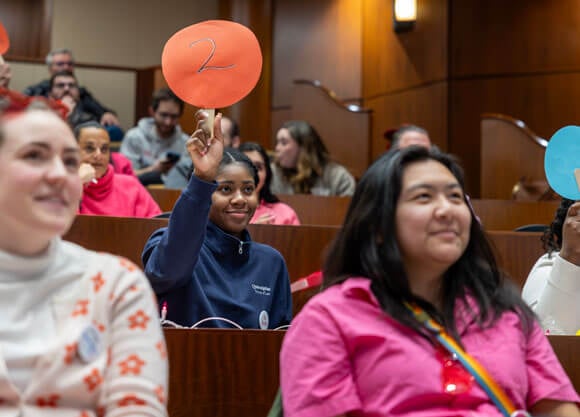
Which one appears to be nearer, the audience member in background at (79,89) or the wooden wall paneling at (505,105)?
the audience member in background at (79,89)

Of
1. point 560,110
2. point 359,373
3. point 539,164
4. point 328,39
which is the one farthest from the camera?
point 328,39

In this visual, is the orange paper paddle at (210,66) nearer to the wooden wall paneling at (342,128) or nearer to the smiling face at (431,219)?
the smiling face at (431,219)

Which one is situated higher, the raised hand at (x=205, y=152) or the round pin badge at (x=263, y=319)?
the raised hand at (x=205, y=152)

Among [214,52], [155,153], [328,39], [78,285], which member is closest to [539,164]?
[155,153]

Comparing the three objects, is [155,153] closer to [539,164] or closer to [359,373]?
[539,164]

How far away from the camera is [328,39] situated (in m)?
7.82

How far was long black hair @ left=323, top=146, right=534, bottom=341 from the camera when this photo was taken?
1.43 meters

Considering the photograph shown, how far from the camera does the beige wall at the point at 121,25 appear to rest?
8336 mm

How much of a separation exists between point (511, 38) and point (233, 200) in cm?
489

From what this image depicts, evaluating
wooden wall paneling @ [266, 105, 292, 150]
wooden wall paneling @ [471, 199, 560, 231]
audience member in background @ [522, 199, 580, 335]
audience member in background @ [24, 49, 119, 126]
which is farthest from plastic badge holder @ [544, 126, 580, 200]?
wooden wall paneling @ [266, 105, 292, 150]

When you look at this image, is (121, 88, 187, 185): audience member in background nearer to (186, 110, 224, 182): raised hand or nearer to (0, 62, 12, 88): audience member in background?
(0, 62, 12, 88): audience member in background

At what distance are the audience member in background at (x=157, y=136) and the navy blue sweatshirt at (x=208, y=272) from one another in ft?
9.15

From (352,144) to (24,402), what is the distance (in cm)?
582

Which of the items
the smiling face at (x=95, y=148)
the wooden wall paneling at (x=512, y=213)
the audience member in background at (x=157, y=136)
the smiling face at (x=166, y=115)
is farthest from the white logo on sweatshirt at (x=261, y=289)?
the smiling face at (x=166, y=115)
